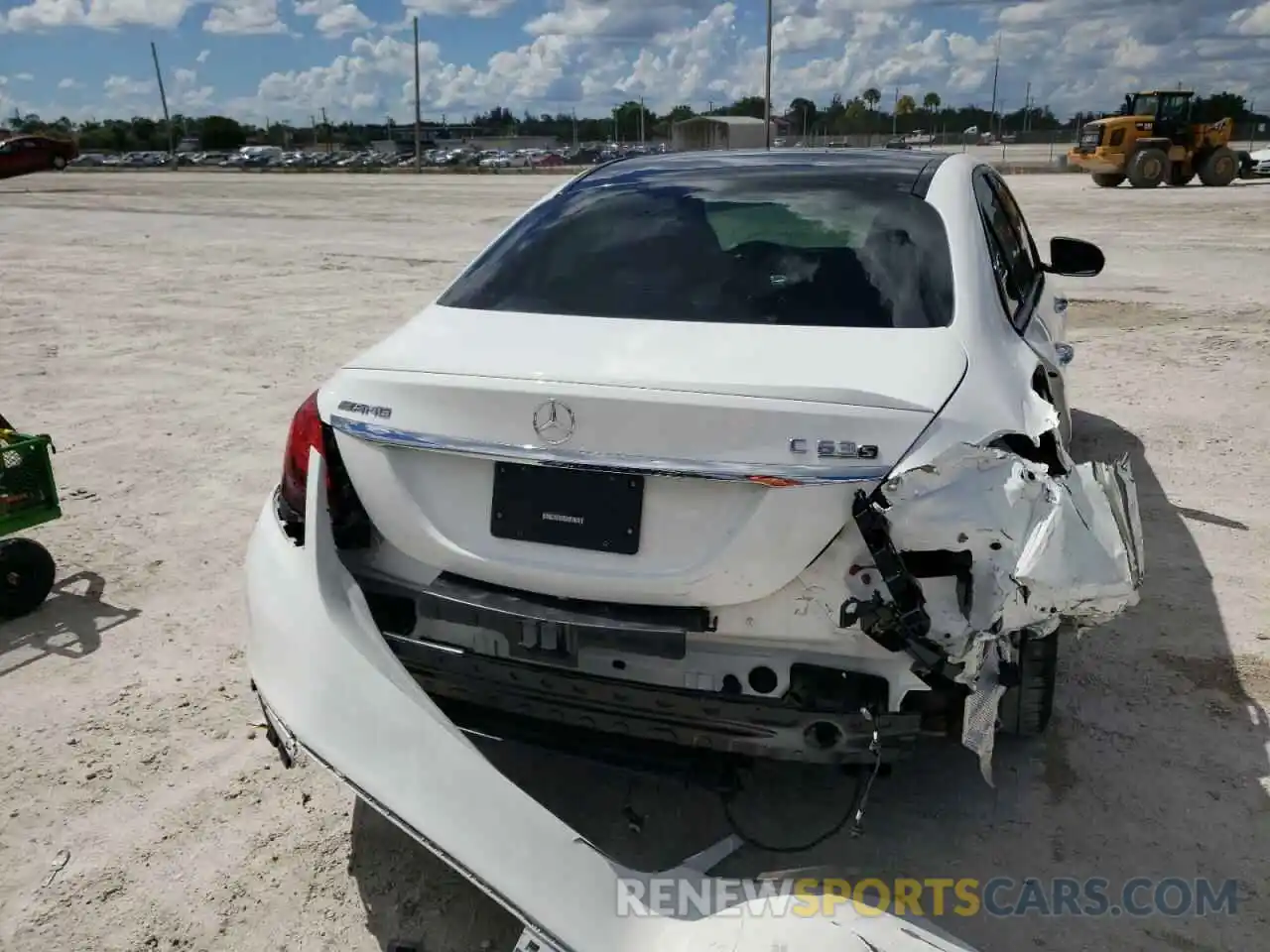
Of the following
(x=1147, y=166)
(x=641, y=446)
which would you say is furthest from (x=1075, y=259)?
(x=1147, y=166)

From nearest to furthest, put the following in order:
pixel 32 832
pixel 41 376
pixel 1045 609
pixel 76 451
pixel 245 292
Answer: pixel 1045 609, pixel 32 832, pixel 76 451, pixel 41 376, pixel 245 292

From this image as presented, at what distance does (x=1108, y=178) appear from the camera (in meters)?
26.2

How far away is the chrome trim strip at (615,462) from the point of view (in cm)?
212

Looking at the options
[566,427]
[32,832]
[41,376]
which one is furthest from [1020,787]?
[41,376]

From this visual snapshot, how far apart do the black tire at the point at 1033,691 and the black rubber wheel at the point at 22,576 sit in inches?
146

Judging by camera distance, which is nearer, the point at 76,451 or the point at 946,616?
the point at 946,616

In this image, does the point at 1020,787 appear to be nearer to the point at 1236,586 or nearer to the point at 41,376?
the point at 1236,586

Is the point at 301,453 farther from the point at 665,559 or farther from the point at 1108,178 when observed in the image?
the point at 1108,178

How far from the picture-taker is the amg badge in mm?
2461

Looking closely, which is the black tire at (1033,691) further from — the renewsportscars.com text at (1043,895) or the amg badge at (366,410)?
the amg badge at (366,410)

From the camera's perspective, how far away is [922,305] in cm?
273

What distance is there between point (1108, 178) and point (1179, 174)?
1.84 m

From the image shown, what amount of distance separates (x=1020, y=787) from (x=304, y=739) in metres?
2.03

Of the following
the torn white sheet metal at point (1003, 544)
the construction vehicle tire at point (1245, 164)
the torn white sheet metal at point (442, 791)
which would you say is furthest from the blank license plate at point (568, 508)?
the construction vehicle tire at point (1245, 164)
